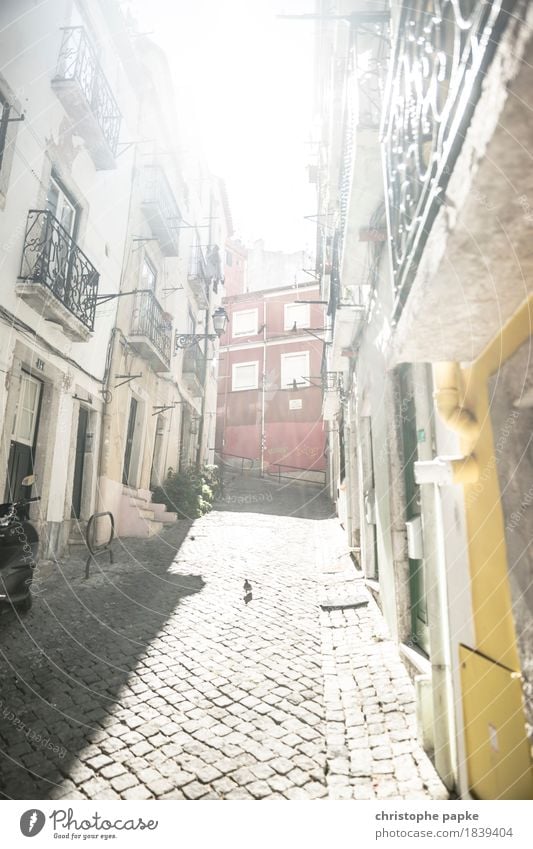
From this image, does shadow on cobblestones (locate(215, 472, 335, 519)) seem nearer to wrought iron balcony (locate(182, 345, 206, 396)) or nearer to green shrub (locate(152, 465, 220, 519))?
green shrub (locate(152, 465, 220, 519))

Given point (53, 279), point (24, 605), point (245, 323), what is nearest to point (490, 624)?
point (24, 605)

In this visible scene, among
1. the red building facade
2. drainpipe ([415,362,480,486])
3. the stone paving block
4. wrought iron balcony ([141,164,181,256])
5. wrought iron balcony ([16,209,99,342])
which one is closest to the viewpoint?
drainpipe ([415,362,480,486])

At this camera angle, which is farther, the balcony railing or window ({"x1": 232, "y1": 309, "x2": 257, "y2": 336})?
window ({"x1": 232, "y1": 309, "x2": 257, "y2": 336})

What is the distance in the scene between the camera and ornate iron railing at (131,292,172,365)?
37.3 feet

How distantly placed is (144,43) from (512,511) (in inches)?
624

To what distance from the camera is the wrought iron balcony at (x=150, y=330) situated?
11218mm

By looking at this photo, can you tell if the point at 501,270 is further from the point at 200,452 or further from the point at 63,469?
the point at 200,452

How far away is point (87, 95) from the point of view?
Answer: 8297 mm

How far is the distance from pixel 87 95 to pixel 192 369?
29.2 ft

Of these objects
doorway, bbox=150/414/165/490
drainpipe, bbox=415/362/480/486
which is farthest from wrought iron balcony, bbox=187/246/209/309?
drainpipe, bbox=415/362/480/486

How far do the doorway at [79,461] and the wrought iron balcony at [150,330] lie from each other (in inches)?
96.0

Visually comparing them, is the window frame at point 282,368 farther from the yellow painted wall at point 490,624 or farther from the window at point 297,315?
the yellow painted wall at point 490,624

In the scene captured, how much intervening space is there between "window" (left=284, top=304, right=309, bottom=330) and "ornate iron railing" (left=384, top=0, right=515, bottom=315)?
A: 75.8 feet

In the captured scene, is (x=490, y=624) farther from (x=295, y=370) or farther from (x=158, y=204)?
(x=295, y=370)
